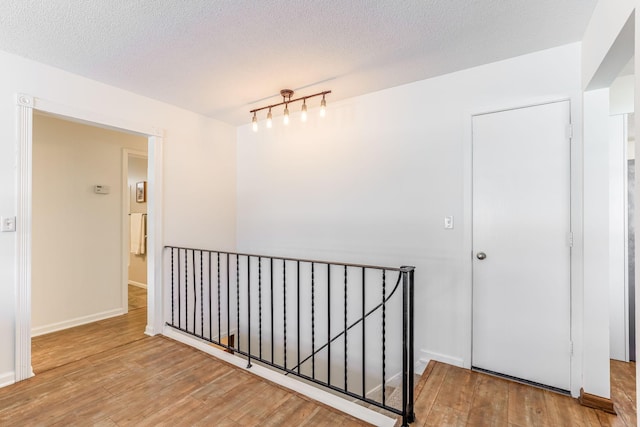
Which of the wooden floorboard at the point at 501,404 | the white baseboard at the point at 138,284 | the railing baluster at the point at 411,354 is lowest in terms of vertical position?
the white baseboard at the point at 138,284

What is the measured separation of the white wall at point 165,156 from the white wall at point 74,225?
1.13m

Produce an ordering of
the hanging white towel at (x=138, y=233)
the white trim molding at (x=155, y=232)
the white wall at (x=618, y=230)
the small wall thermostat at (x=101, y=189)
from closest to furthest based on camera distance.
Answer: the white wall at (x=618, y=230) < the white trim molding at (x=155, y=232) < the small wall thermostat at (x=101, y=189) < the hanging white towel at (x=138, y=233)

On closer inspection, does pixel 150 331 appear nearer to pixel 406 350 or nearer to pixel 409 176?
pixel 406 350

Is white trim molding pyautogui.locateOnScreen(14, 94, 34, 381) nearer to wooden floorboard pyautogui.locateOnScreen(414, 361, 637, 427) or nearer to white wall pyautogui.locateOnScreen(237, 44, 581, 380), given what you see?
white wall pyautogui.locateOnScreen(237, 44, 581, 380)

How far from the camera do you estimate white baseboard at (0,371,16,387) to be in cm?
214

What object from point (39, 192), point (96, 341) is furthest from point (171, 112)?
point (96, 341)

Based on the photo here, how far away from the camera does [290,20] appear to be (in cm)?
182

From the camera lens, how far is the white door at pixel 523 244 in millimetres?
2057

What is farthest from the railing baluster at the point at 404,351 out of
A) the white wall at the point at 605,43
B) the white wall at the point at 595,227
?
the white wall at the point at 605,43

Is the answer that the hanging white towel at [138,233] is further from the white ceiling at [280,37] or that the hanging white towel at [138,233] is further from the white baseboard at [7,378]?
the white baseboard at [7,378]

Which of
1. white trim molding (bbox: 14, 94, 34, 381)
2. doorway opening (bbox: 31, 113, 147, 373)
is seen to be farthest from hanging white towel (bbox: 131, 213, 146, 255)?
white trim molding (bbox: 14, 94, 34, 381)

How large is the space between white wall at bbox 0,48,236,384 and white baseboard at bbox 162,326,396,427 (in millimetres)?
1201

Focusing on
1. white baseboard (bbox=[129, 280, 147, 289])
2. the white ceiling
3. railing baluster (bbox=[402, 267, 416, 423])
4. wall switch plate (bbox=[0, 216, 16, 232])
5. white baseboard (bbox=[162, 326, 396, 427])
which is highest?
the white ceiling

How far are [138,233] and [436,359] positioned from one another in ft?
16.6
